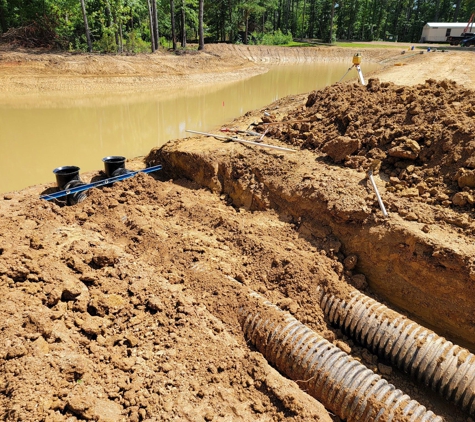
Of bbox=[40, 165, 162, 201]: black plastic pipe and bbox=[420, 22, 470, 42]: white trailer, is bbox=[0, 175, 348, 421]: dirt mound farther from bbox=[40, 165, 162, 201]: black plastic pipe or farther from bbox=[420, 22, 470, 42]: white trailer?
bbox=[420, 22, 470, 42]: white trailer

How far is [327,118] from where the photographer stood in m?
7.80

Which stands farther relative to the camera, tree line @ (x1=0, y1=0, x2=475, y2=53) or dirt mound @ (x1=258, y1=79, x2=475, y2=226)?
tree line @ (x1=0, y1=0, x2=475, y2=53)

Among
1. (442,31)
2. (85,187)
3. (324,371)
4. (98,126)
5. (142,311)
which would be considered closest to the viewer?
(324,371)

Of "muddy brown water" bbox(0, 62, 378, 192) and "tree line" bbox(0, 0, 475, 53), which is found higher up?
"tree line" bbox(0, 0, 475, 53)

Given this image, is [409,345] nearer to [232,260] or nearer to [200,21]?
[232,260]

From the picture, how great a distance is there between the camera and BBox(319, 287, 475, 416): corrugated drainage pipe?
12.3ft

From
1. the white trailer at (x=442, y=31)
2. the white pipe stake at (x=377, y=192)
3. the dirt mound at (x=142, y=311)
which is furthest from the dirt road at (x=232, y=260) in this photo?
the white trailer at (x=442, y=31)

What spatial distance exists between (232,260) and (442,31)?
50600 mm

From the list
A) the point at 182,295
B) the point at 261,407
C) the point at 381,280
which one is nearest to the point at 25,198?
the point at 182,295

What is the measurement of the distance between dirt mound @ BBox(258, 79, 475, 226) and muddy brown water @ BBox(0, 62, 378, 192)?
3.66 meters

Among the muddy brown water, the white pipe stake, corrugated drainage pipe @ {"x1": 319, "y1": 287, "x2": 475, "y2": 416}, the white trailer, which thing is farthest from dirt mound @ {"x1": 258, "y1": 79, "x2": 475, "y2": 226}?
the white trailer

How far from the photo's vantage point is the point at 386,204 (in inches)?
206

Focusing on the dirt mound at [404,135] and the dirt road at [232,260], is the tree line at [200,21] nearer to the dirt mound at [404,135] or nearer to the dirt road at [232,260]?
the dirt mound at [404,135]

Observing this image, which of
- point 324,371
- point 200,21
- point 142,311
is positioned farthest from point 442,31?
point 142,311
